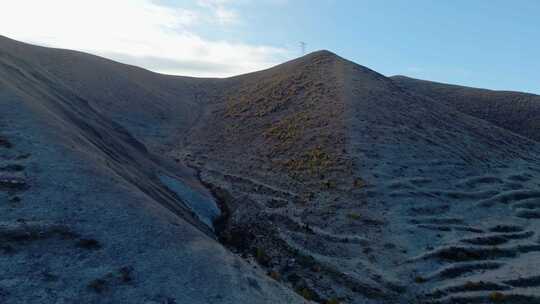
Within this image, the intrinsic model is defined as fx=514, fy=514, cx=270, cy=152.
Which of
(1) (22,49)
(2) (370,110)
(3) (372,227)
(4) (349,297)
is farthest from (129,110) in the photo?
(4) (349,297)

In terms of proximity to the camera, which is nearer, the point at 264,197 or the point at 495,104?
the point at 264,197

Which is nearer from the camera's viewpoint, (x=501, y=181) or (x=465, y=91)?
(x=501, y=181)

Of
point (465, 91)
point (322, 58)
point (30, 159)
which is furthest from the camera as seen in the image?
point (465, 91)

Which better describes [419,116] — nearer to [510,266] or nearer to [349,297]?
[510,266]

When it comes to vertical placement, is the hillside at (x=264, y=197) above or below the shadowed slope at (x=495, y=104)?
below

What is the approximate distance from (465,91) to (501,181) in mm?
48104

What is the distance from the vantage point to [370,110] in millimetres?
46125

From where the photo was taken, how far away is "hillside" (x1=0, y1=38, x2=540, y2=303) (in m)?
14.3

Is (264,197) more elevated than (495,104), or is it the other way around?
(495,104)

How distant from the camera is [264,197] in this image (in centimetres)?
3098

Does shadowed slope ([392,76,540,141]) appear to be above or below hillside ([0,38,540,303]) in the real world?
above

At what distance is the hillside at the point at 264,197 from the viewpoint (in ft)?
46.8

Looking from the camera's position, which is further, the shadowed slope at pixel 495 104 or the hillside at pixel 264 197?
the shadowed slope at pixel 495 104

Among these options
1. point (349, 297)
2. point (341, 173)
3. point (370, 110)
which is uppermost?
point (370, 110)
